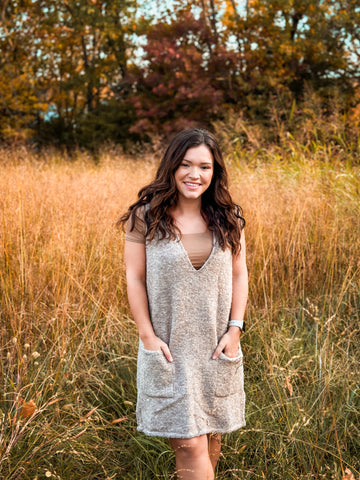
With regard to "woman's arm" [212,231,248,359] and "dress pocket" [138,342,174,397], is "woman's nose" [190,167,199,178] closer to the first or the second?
"woman's arm" [212,231,248,359]

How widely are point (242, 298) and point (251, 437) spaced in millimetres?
733

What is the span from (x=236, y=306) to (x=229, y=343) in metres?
0.15

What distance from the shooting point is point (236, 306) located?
1.81 m

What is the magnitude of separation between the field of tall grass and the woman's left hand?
16 centimetres

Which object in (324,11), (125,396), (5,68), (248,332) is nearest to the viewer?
(125,396)

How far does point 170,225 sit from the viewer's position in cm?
171

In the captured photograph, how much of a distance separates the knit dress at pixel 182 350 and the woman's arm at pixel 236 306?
0.03 m

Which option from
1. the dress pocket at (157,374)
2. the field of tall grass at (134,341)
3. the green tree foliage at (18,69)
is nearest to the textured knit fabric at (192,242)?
the dress pocket at (157,374)

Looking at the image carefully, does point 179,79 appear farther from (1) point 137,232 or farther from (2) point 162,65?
(1) point 137,232

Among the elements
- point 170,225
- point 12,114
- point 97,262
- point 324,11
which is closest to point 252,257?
point 97,262

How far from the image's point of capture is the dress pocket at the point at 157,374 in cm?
164

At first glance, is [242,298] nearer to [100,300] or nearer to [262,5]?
[100,300]

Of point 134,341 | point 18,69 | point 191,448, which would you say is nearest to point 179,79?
point 18,69

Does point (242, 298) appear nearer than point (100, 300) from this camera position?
Yes
